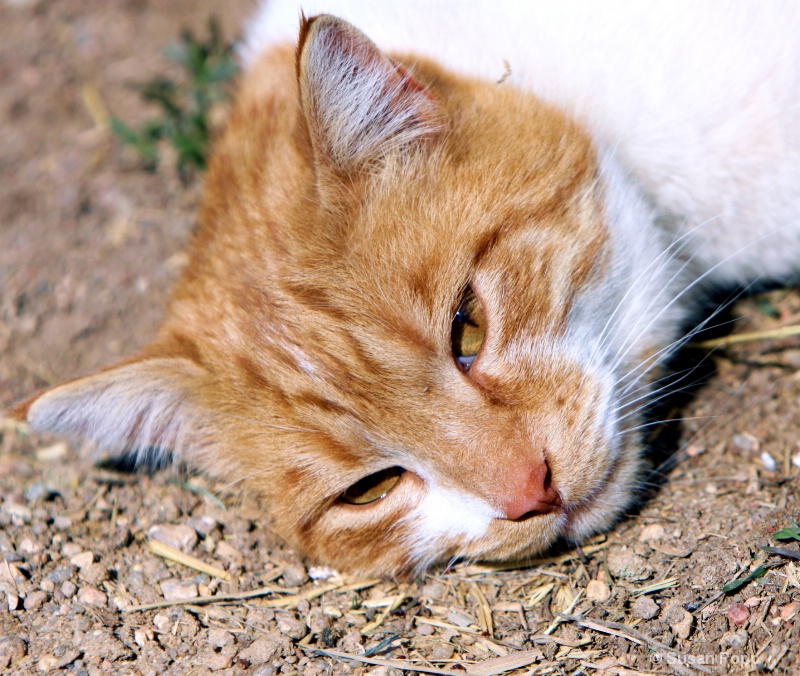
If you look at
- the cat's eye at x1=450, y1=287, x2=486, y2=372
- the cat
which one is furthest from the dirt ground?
the cat's eye at x1=450, y1=287, x2=486, y2=372

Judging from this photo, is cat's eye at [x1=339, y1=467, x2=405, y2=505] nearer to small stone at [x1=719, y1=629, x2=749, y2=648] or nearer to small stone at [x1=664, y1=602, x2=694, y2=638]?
small stone at [x1=664, y1=602, x2=694, y2=638]

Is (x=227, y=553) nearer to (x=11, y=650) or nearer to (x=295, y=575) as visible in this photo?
(x=295, y=575)

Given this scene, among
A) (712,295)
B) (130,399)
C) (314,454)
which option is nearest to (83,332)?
(130,399)

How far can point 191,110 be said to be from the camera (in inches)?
175

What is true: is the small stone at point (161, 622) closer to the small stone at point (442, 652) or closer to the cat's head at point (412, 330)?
the cat's head at point (412, 330)

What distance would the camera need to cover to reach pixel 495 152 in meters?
2.50

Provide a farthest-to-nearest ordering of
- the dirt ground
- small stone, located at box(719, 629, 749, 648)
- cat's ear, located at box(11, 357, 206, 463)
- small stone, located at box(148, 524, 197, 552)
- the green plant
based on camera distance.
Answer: the green plant < small stone, located at box(148, 524, 197, 552) < cat's ear, located at box(11, 357, 206, 463) < the dirt ground < small stone, located at box(719, 629, 749, 648)

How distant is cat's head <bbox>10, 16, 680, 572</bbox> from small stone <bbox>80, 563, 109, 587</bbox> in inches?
17.0

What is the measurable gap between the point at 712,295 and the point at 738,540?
1143mm

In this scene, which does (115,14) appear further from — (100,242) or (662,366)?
(662,366)

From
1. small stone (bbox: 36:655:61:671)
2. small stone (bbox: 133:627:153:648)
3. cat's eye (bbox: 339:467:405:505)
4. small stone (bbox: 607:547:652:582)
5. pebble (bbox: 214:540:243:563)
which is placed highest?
small stone (bbox: 607:547:652:582)

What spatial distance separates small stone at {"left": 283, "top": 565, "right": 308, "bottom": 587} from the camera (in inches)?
106

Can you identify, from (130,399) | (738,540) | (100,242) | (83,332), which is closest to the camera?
(738,540)

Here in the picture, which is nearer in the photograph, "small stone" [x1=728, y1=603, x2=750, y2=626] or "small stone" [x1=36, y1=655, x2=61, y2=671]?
"small stone" [x1=728, y1=603, x2=750, y2=626]
